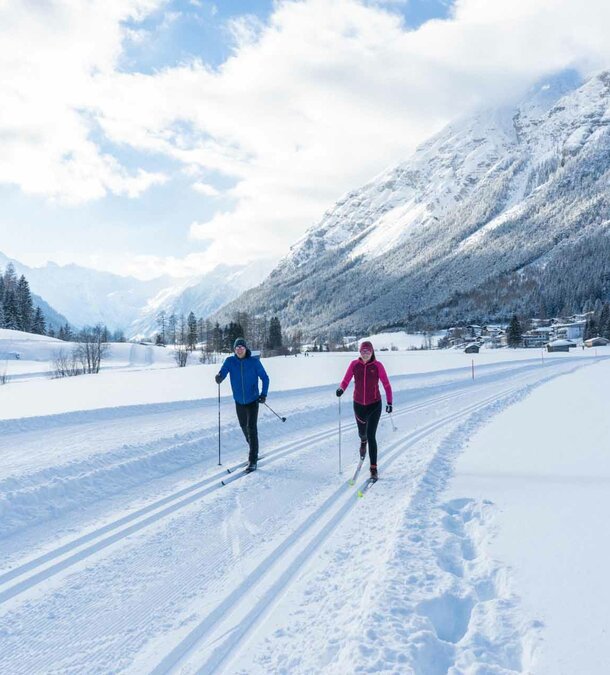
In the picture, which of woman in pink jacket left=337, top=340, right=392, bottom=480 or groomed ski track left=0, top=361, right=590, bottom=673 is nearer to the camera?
groomed ski track left=0, top=361, right=590, bottom=673

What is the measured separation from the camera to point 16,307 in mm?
84375

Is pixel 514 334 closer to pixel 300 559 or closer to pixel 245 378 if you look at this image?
pixel 245 378

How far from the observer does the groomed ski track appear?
11.4 ft

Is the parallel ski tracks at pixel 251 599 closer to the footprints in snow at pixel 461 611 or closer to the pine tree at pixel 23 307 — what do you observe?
the footprints in snow at pixel 461 611

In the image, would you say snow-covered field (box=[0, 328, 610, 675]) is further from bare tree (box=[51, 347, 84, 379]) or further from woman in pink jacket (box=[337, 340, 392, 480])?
bare tree (box=[51, 347, 84, 379])

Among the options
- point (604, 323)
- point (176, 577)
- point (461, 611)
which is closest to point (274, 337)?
point (604, 323)

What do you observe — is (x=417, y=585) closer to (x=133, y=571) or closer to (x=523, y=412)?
(x=133, y=571)

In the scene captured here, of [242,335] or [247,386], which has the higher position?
[242,335]

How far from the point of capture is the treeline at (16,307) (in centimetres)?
8338

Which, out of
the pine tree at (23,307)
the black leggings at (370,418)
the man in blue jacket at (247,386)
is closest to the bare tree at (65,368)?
the pine tree at (23,307)

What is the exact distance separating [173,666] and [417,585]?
82.8 inches

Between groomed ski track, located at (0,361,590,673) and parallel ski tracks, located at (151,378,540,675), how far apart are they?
0.4 inches

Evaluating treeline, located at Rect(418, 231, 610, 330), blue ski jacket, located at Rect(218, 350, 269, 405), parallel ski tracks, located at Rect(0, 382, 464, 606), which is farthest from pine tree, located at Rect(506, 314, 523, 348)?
parallel ski tracks, located at Rect(0, 382, 464, 606)

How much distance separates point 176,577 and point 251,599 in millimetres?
870
